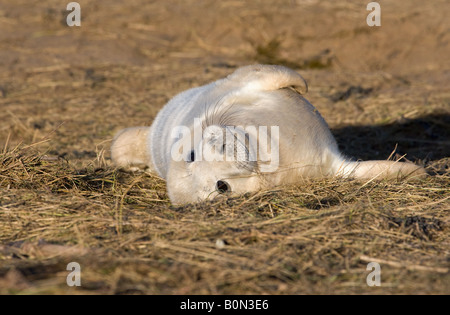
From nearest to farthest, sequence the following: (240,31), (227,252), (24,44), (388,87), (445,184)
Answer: (227,252), (445,184), (388,87), (24,44), (240,31)

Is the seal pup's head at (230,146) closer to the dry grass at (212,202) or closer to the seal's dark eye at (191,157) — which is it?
the seal's dark eye at (191,157)

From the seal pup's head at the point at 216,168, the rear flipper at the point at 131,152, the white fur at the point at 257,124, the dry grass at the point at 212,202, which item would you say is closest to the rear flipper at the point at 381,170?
the white fur at the point at 257,124

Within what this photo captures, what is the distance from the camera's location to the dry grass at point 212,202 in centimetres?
273

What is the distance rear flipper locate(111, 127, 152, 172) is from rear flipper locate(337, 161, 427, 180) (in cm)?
167

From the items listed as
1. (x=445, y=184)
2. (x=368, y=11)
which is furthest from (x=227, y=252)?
(x=368, y=11)

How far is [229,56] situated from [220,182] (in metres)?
6.08

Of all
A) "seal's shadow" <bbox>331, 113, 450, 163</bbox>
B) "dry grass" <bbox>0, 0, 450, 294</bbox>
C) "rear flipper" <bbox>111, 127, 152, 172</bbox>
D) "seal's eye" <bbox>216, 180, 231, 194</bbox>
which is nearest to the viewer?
"dry grass" <bbox>0, 0, 450, 294</bbox>

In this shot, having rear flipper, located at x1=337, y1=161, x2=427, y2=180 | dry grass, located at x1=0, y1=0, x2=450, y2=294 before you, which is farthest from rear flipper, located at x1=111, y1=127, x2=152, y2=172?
rear flipper, located at x1=337, y1=161, x2=427, y2=180

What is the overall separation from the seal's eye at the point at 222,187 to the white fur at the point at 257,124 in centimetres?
3

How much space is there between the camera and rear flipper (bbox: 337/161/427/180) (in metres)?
3.97

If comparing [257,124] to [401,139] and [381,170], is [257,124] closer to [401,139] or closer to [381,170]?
[381,170]

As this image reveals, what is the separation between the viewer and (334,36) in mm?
9328

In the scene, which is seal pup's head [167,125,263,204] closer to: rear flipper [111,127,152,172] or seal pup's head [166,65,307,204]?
seal pup's head [166,65,307,204]

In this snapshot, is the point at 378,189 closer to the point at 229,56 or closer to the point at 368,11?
the point at 229,56
